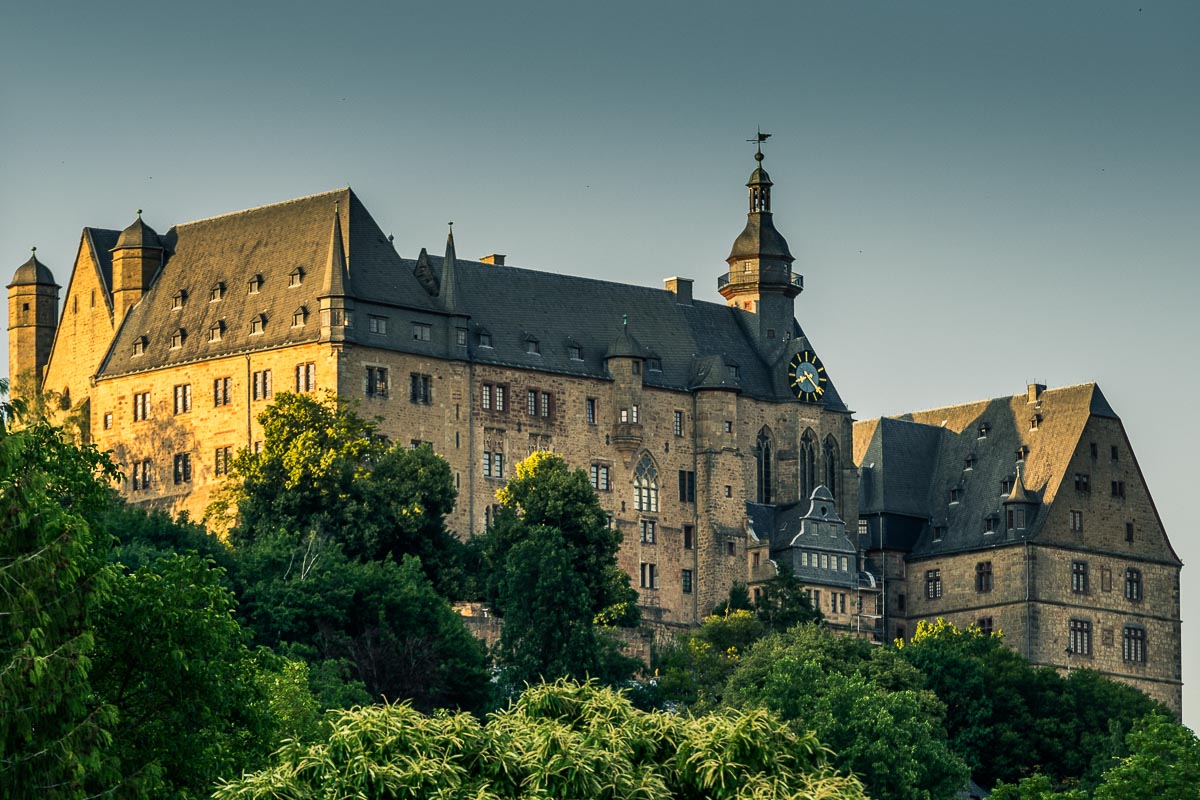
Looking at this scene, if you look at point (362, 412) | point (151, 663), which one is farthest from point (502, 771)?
point (362, 412)

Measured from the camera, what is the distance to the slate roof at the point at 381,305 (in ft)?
427

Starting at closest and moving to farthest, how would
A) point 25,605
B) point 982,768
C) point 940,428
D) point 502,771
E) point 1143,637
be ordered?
1. point 25,605
2. point 502,771
3. point 982,768
4. point 1143,637
5. point 940,428

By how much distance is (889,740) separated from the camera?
101 m

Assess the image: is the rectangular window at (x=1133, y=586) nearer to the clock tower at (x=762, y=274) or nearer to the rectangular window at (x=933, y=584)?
the rectangular window at (x=933, y=584)

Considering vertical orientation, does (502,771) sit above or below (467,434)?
below

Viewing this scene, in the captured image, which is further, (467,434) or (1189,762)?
(467,434)

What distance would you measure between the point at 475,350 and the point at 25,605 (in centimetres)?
8325

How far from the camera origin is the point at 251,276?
133000mm

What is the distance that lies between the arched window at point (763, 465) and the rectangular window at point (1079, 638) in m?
15.4

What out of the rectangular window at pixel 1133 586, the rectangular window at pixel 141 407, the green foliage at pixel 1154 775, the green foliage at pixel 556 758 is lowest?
the green foliage at pixel 1154 775

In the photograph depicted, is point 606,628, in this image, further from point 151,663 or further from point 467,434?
point 151,663

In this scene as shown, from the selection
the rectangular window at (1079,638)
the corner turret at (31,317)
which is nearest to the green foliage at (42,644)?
the corner turret at (31,317)

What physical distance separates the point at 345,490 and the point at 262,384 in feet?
38.3

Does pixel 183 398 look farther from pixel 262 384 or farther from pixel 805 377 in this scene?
pixel 805 377
